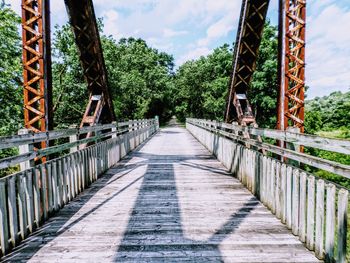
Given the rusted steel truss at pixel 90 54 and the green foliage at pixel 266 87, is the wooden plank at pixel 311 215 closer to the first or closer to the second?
the rusted steel truss at pixel 90 54

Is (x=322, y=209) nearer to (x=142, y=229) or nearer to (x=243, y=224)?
(x=243, y=224)

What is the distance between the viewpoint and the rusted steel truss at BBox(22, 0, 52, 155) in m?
5.79

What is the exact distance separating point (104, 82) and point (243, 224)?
726cm

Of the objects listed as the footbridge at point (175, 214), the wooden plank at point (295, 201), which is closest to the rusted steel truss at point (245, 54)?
the footbridge at point (175, 214)

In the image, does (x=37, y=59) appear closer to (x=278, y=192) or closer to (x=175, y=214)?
(x=175, y=214)

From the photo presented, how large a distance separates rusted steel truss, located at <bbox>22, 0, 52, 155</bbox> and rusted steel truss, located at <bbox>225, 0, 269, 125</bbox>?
19.3 feet

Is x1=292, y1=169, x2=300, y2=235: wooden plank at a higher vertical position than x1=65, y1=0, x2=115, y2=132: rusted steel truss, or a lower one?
lower

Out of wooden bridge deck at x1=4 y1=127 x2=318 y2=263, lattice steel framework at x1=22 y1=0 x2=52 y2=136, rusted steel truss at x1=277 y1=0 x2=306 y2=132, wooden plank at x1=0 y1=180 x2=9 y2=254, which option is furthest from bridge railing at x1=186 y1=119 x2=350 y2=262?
lattice steel framework at x1=22 y1=0 x2=52 y2=136

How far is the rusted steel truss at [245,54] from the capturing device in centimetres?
905

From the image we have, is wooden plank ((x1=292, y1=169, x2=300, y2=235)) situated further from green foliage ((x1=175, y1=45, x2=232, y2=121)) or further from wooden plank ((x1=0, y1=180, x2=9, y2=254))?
green foliage ((x1=175, y1=45, x2=232, y2=121))

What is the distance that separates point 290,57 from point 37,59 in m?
5.45

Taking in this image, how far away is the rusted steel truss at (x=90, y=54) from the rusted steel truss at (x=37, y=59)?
276 centimetres

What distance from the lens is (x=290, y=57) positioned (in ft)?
22.1

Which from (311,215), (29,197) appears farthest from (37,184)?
(311,215)
